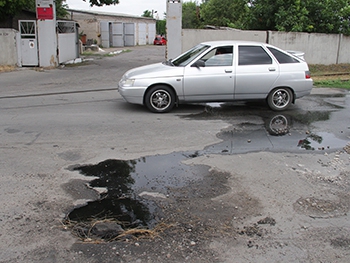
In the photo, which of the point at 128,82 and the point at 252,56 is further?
the point at 252,56

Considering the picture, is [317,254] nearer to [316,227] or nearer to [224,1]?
[316,227]

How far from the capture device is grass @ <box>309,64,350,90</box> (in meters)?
14.7

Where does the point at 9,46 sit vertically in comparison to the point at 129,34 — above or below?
below

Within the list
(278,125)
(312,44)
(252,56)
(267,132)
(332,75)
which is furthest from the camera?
(312,44)

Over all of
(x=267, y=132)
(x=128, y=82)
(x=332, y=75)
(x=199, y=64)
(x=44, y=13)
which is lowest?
(x=267, y=132)

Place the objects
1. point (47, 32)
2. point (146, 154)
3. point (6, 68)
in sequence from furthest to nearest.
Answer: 1. point (47, 32)
2. point (6, 68)
3. point (146, 154)

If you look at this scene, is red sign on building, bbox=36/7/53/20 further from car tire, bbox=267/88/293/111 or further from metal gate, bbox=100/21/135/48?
metal gate, bbox=100/21/135/48

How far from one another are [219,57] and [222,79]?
0.57 metres

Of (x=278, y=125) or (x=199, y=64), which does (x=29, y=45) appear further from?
(x=278, y=125)

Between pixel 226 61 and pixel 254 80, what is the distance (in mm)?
806

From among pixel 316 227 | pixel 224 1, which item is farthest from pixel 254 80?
pixel 224 1

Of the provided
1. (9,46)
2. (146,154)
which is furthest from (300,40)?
(146,154)

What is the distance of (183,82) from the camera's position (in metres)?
9.27

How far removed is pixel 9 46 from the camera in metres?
18.7
